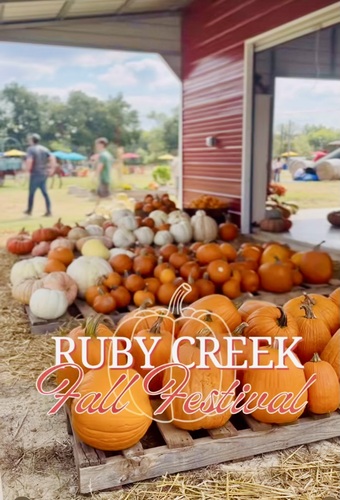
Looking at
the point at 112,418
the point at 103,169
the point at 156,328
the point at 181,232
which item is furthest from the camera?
the point at 103,169

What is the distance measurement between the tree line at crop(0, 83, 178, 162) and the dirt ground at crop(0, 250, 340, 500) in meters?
9.30

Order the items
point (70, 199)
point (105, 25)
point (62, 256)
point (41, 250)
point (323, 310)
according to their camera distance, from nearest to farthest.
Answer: point (323, 310) → point (62, 256) → point (41, 250) → point (105, 25) → point (70, 199)

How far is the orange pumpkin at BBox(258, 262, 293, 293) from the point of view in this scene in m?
3.11

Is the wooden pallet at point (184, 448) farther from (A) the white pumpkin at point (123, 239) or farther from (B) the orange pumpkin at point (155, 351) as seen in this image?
(A) the white pumpkin at point (123, 239)

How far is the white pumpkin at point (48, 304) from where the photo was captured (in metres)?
2.73

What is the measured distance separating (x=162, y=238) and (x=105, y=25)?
4583 mm

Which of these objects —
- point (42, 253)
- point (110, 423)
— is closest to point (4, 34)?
point (42, 253)

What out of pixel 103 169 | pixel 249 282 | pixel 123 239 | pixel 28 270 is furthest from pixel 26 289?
pixel 103 169

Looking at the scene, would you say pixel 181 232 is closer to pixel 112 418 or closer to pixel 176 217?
pixel 176 217

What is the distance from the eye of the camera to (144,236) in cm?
469

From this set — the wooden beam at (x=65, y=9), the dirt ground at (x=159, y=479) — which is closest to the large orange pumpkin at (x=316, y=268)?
the dirt ground at (x=159, y=479)

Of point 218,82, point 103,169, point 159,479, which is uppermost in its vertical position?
point 218,82

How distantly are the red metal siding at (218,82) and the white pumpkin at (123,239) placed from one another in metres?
1.93

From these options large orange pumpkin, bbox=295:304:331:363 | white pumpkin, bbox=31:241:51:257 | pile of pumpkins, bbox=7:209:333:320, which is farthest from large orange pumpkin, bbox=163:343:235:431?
white pumpkin, bbox=31:241:51:257
